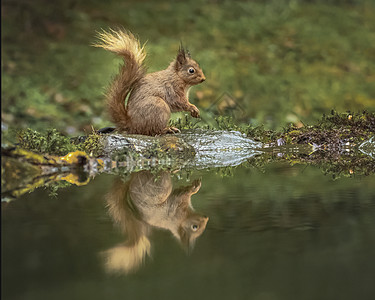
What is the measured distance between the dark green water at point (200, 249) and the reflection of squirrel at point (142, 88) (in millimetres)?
1972

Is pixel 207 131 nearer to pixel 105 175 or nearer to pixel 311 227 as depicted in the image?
pixel 105 175

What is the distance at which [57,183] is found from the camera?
9.91ft

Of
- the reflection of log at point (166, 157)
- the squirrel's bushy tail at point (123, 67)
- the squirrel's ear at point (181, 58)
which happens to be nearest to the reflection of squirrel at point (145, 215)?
the reflection of log at point (166, 157)

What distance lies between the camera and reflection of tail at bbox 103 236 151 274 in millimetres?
1413

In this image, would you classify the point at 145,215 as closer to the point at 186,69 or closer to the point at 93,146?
the point at 93,146

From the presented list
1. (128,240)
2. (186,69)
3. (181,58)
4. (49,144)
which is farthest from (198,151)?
(128,240)

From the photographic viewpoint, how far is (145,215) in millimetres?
2160

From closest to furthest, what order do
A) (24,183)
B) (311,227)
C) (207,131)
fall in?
(311,227) < (24,183) < (207,131)

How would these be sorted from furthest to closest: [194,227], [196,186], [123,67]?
[123,67] < [196,186] < [194,227]

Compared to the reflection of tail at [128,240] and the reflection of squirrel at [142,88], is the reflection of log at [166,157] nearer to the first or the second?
the reflection of squirrel at [142,88]

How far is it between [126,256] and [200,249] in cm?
25

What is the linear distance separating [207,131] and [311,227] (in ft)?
11.8

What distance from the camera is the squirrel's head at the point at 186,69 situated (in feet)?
15.7

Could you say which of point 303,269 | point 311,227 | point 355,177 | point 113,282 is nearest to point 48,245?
point 113,282
